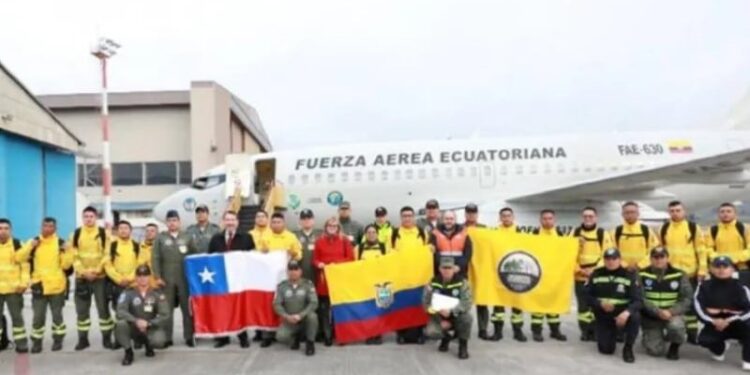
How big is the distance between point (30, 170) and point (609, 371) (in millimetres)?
20209

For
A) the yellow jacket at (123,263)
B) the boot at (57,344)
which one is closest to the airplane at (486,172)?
the yellow jacket at (123,263)

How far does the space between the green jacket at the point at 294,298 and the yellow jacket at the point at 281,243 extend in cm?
54

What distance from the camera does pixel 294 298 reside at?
849cm

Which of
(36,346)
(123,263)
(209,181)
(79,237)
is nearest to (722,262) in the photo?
(123,263)

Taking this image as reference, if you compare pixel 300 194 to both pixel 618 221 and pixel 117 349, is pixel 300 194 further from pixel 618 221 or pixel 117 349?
pixel 117 349

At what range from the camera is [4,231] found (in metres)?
8.38

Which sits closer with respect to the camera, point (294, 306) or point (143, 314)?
point (143, 314)

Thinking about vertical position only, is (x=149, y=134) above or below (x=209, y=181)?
above

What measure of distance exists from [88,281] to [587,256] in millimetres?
6414

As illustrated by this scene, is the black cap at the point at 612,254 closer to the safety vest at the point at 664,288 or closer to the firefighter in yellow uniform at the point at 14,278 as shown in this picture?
the safety vest at the point at 664,288

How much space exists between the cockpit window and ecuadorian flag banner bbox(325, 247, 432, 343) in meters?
12.8

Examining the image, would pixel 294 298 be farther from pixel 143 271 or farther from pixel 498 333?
pixel 498 333

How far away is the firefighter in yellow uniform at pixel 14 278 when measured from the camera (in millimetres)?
8289

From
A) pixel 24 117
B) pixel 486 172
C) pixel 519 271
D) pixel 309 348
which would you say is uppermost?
pixel 24 117
